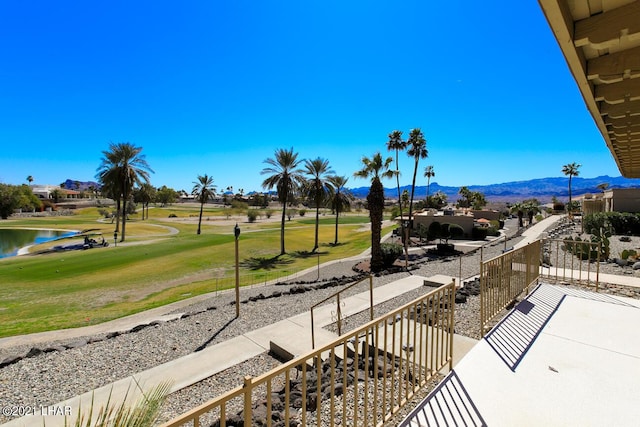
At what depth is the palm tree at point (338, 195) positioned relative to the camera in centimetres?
3262

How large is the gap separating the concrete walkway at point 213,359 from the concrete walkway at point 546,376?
2.04 ft

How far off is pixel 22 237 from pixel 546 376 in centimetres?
5794

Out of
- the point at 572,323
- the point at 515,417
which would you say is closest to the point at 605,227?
the point at 572,323

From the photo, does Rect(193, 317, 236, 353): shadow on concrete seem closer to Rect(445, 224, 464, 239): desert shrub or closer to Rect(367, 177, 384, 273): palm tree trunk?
Rect(367, 177, 384, 273): palm tree trunk

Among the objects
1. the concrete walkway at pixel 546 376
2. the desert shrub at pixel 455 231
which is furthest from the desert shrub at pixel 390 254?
the desert shrub at pixel 455 231

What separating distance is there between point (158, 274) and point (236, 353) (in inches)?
644

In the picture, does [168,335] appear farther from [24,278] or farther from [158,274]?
[24,278]

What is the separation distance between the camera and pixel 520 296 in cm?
721

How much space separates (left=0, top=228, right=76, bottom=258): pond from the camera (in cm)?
3531

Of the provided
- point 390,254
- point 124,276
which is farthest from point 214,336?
point 390,254

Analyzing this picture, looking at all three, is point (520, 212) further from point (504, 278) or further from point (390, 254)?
point (504, 278)

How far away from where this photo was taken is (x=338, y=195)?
34438 mm

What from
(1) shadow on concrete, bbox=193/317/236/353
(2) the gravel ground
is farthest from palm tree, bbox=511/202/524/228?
(1) shadow on concrete, bbox=193/317/236/353

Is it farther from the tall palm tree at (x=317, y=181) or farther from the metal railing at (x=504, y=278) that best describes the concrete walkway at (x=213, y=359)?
the tall palm tree at (x=317, y=181)
